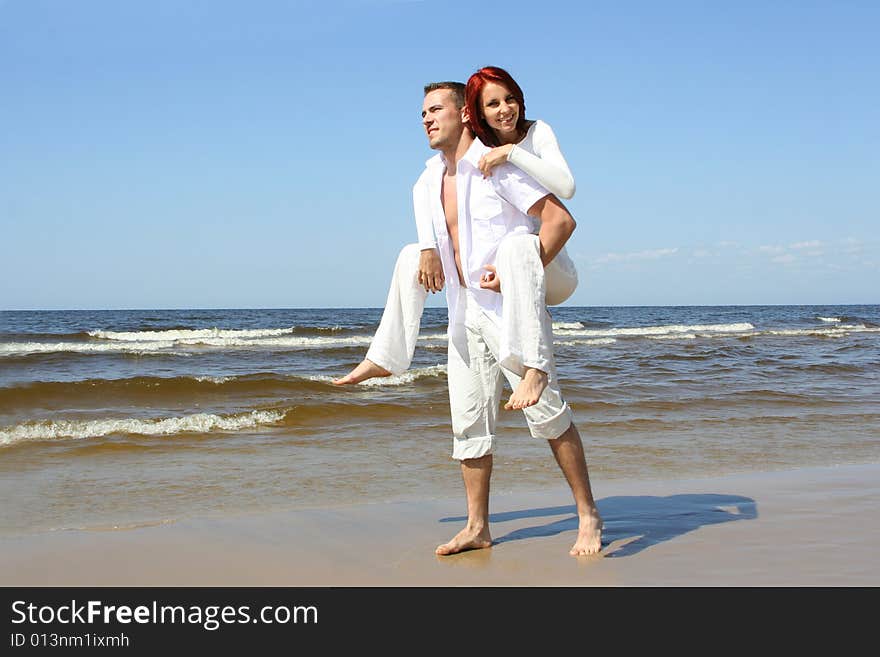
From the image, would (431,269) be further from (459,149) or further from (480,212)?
(459,149)

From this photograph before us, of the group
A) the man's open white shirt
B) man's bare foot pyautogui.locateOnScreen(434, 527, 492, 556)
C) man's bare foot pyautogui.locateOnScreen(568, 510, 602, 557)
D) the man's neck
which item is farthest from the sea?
the man's neck

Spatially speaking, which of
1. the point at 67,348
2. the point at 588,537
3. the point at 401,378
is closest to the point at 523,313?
the point at 588,537

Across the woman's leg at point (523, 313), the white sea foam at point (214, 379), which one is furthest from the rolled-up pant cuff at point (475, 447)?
the white sea foam at point (214, 379)

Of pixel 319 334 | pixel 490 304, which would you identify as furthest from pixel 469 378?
pixel 319 334

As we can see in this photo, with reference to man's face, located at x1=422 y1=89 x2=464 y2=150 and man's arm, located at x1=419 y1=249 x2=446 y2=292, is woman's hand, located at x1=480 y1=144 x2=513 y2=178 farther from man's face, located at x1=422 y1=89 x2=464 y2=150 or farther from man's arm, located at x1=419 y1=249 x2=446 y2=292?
man's arm, located at x1=419 y1=249 x2=446 y2=292

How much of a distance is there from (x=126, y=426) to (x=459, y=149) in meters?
5.05

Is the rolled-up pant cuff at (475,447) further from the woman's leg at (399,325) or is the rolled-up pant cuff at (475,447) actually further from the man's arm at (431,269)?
the man's arm at (431,269)

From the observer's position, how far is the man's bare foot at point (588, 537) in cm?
336

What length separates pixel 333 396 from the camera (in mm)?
9930

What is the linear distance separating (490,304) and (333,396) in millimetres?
6859

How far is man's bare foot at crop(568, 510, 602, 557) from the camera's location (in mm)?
3357

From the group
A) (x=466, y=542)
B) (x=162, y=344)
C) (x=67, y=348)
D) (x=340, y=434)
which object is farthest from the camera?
(x=162, y=344)

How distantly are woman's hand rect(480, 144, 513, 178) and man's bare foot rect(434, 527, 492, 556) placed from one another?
1.52 m

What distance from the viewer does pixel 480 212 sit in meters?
3.24
